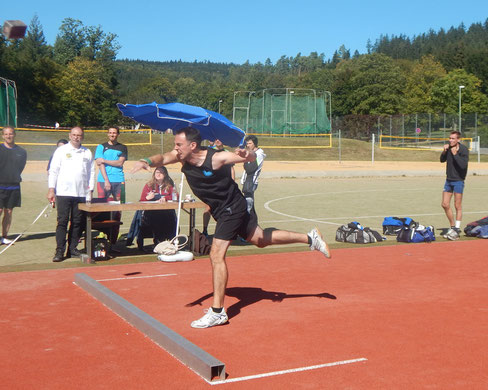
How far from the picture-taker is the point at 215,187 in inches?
259

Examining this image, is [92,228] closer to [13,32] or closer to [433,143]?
[13,32]

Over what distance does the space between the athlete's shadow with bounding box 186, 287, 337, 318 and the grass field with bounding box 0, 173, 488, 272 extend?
2.67m

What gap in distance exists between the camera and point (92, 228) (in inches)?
432

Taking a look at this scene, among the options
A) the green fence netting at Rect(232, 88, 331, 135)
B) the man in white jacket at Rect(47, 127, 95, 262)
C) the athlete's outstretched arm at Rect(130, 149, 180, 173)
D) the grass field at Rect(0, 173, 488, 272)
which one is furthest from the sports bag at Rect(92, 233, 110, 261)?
the green fence netting at Rect(232, 88, 331, 135)

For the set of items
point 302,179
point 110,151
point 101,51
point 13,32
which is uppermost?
point 101,51

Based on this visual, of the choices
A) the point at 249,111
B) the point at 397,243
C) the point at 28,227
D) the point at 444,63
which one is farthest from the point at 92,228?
the point at 444,63

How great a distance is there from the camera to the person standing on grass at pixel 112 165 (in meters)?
11.6

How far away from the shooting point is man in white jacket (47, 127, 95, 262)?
33.5 feet

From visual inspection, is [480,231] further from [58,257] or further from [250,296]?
[58,257]

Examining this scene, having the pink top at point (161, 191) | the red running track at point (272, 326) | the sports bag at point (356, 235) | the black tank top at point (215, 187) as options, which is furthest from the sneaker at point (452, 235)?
the black tank top at point (215, 187)

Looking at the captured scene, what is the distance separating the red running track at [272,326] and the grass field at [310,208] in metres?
1.60

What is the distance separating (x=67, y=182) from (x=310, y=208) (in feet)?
29.8

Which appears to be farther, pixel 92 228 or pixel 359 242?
pixel 359 242

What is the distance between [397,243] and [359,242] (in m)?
0.76
